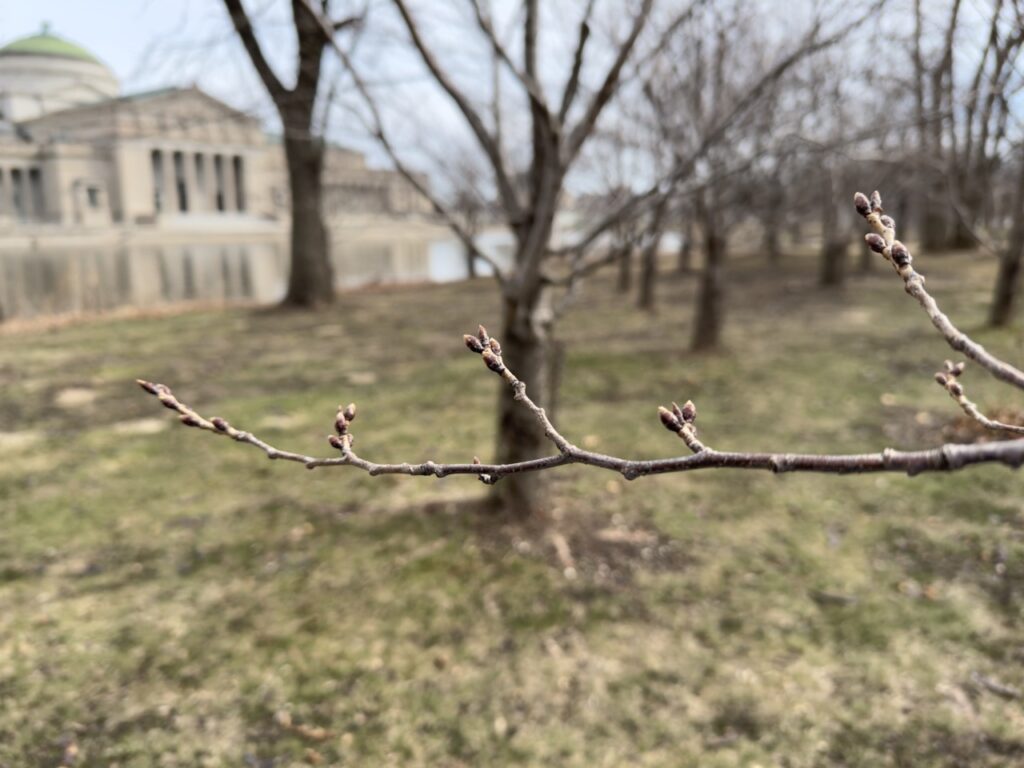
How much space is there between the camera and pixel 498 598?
4285 mm

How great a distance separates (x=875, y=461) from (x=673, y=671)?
3.08 metres

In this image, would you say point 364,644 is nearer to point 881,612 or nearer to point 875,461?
point 881,612

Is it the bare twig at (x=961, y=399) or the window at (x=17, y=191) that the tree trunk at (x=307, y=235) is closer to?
the bare twig at (x=961, y=399)

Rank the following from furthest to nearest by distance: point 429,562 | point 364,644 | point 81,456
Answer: point 81,456
point 429,562
point 364,644

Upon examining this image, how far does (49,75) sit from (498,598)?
23.4 feet

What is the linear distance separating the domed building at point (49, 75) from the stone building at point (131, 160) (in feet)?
0.08

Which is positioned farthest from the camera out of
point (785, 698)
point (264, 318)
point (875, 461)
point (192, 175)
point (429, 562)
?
point (192, 175)

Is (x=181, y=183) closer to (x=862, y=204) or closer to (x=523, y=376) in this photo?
(x=523, y=376)

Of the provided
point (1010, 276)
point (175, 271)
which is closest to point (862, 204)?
point (1010, 276)

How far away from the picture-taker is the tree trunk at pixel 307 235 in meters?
15.7

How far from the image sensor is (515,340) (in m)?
4.76

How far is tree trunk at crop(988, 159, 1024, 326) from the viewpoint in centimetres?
937

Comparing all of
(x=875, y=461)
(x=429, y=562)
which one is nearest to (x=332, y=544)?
(x=429, y=562)

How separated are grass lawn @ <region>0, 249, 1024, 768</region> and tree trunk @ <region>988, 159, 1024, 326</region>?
2883 mm
